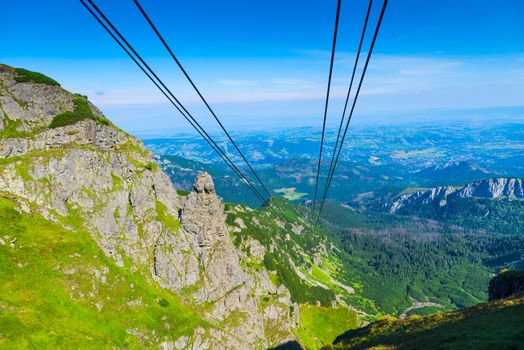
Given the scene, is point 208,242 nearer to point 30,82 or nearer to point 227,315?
point 227,315

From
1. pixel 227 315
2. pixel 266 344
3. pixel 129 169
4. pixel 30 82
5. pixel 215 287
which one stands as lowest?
pixel 266 344

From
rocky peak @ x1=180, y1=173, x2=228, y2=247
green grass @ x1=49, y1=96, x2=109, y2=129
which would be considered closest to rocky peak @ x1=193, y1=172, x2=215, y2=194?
rocky peak @ x1=180, y1=173, x2=228, y2=247

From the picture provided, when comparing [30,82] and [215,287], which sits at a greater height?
[30,82]

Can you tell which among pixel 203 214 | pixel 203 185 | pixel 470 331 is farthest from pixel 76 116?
pixel 470 331

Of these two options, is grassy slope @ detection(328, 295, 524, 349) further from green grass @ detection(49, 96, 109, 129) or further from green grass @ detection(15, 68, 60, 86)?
green grass @ detection(15, 68, 60, 86)

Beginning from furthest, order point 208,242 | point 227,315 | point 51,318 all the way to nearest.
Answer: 1. point 208,242
2. point 227,315
3. point 51,318

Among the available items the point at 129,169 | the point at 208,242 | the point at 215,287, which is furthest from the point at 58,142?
the point at 215,287

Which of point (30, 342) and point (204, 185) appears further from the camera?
point (204, 185)
